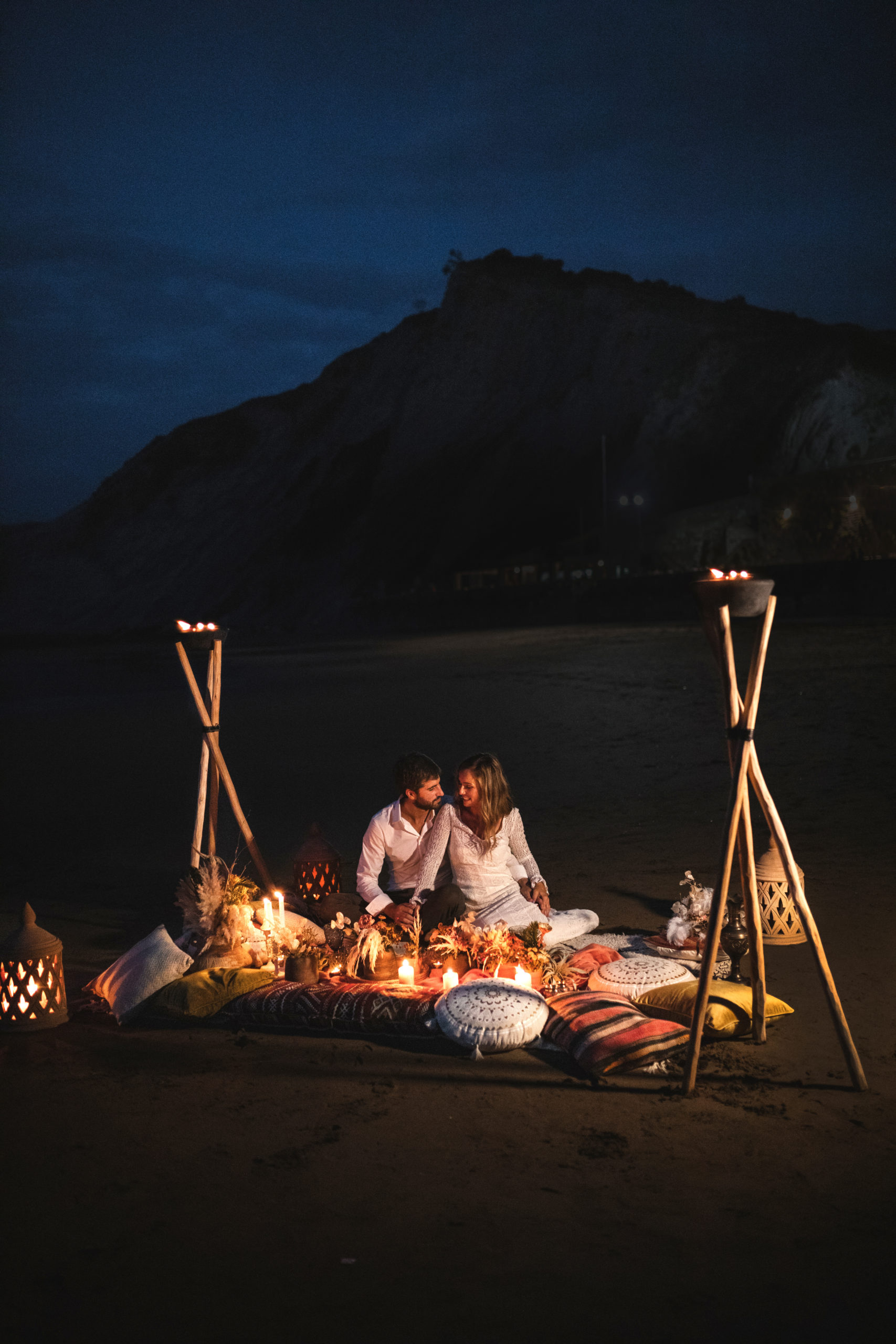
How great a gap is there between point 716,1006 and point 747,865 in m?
0.60

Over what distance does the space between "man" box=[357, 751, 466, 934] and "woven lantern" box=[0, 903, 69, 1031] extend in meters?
1.55

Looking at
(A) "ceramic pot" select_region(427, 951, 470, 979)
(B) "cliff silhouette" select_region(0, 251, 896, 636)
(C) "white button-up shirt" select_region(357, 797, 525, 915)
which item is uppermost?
(B) "cliff silhouette" select_region(0, 251, 896, 636)

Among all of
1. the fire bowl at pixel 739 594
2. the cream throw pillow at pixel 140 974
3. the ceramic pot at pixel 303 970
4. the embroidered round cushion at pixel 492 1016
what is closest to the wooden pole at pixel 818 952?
the fire bowl at pixel 739 594

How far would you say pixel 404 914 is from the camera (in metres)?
5.57

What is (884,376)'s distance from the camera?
138 ft

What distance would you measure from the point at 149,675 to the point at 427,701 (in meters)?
17.6

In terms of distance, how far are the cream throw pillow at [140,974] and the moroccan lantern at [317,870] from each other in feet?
3.94

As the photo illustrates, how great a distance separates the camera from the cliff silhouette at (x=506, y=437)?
164ft

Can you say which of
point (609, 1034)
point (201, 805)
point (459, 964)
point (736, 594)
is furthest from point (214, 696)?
point (736, 594)

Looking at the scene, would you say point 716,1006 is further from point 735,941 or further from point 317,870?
point 317,870

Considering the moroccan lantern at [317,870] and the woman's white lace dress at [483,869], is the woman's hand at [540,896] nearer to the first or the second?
the woman's white lace dress at [483,869]

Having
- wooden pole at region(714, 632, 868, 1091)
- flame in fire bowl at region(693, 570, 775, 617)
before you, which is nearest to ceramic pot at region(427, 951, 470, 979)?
wooden pole at region(714, 632, 868, 1091)

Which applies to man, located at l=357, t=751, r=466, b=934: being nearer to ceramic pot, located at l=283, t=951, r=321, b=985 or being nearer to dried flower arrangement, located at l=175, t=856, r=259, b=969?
ceramic pot, located at l=283, t=951, r=321, b=985

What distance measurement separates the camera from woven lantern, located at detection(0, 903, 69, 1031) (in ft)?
15.8
